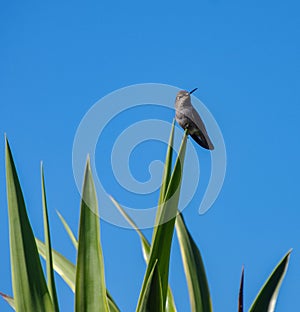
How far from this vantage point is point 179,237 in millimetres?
2205

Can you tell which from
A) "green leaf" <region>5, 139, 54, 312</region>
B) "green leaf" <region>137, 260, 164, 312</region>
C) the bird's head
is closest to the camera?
"green leaf" <region>137, 260, 164, 312</region>

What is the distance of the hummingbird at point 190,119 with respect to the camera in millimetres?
2020

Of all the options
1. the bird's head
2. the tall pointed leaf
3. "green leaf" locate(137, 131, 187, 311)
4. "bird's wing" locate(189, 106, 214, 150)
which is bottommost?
the tall pointed leaf

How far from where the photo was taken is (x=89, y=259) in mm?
1658

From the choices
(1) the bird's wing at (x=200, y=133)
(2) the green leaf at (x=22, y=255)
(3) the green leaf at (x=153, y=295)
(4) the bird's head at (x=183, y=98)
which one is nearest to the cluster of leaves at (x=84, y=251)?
(2) the green leaf at (x=22, y=255)

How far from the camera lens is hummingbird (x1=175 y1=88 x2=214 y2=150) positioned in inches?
79.5

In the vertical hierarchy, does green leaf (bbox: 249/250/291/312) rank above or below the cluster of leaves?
below

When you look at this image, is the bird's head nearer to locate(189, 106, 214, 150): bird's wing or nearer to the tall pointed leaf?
A: locate(189, 106, 214, 150): bird's wing

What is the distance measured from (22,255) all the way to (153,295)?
0.40 metres

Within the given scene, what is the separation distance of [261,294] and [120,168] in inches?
22.1

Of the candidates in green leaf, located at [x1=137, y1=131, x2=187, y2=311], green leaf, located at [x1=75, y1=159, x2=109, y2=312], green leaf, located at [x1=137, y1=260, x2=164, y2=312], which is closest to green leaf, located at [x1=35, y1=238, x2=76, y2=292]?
green leaf, located at [x1=75, y1=159, x2=109, y2=312]

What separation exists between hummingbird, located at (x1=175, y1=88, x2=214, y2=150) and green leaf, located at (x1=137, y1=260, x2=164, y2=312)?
0.73m

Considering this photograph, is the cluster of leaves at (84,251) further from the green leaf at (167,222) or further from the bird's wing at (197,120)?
the bird's wing at (197,120)

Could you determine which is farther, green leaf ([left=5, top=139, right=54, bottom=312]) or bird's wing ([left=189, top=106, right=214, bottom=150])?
bird's wing ([left=189, top=106, right=214, bottom=150])
